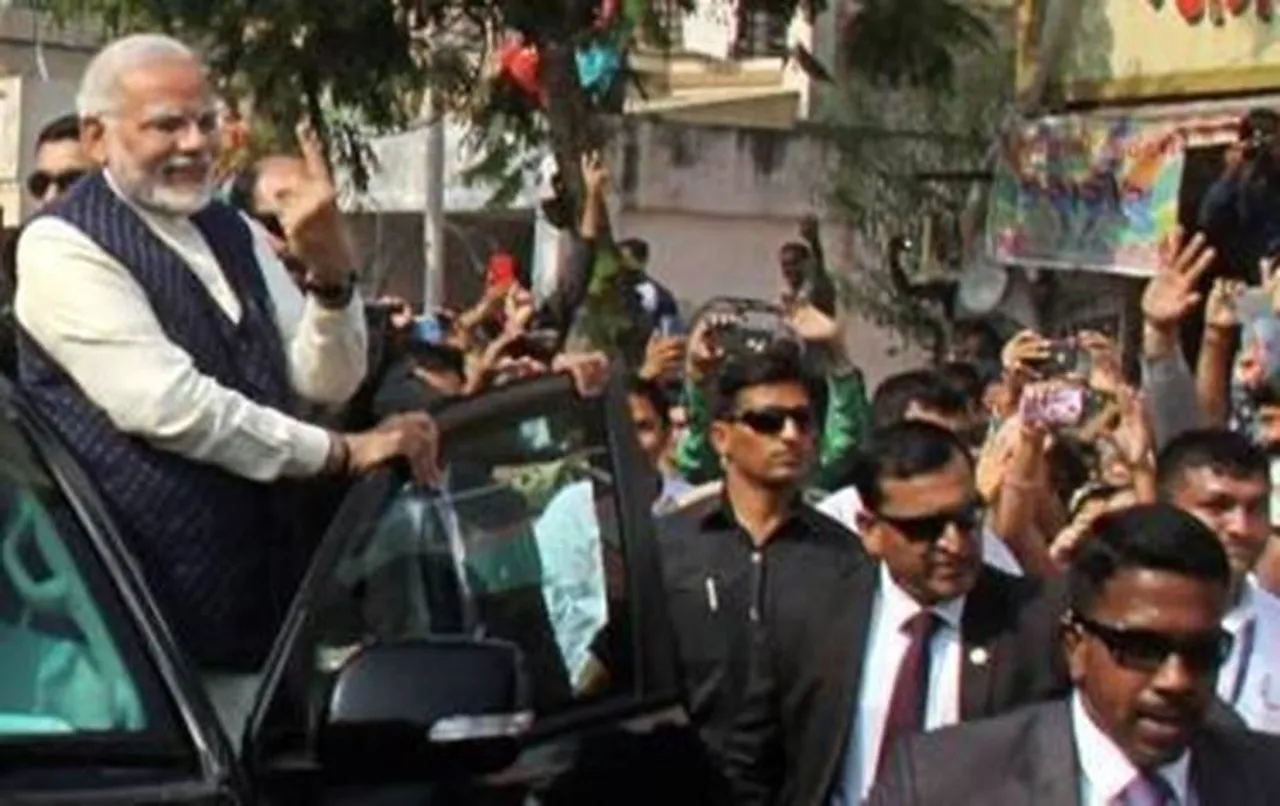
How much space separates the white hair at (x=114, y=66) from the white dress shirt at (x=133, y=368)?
209mm

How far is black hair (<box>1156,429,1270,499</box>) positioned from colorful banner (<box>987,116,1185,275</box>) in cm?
636

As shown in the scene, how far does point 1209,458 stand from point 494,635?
5.94 ft

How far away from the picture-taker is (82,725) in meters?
3.32

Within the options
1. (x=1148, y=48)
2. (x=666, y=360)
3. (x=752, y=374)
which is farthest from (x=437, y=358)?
(x=1148, y=48)

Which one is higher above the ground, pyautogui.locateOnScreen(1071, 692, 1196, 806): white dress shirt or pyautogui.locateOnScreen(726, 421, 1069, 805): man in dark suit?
pyautogui.locateOnScreen(1071, 692, 1196, 806): white dress shirt

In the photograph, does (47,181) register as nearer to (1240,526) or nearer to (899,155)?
(1240,526)

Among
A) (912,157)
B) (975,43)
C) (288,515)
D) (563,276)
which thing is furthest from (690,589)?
(912,157)

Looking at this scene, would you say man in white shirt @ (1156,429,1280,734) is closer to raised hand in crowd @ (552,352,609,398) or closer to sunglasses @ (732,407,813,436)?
sunglasses @ (732,407,813,436)

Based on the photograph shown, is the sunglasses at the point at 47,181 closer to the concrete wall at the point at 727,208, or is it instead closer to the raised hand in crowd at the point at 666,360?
the raised hand in crowd at the point at 666,360

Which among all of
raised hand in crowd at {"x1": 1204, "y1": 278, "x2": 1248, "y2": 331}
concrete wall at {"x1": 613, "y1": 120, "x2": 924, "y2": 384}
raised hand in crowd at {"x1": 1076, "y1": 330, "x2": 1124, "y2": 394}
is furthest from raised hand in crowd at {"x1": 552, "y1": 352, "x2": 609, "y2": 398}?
concrete wall at {"x1": 613, "y1": 120, "x2": 924, "y2": 384}

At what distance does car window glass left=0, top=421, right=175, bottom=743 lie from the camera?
3338mm

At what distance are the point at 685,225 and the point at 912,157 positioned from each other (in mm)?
1992

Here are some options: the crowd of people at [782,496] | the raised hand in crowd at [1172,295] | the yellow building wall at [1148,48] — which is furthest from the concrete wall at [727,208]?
the raised hand in crowd at [1172,295]

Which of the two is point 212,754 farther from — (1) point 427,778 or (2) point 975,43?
(2) point 975,43
